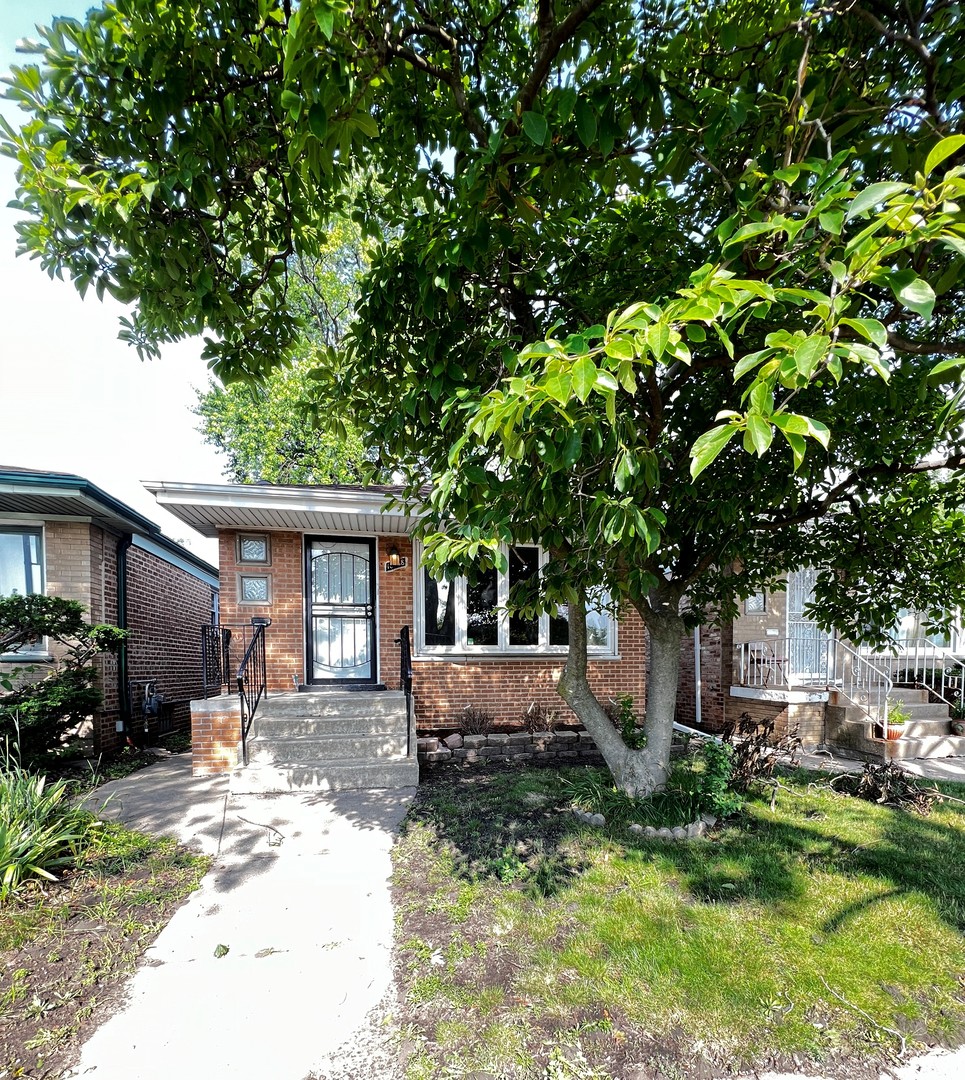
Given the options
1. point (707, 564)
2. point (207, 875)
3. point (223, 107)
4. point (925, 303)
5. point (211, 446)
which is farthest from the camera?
point (211, 446)

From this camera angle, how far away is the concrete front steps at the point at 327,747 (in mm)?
5254

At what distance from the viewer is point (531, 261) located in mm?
3598

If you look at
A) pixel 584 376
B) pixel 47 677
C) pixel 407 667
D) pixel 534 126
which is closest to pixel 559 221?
pixel 534 126

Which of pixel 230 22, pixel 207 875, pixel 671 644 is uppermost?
pixel 230 22

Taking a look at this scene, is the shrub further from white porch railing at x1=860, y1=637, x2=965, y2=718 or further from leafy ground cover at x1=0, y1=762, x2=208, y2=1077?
white porch railing at x1=860, y1=637, x2=965, y2=718

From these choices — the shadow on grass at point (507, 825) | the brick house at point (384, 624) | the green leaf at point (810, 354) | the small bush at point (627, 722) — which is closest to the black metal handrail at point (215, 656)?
the brick house at point (384, 624)

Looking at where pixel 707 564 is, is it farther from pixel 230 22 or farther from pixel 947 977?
pixel 230 22

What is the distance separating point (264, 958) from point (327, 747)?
2864 mm

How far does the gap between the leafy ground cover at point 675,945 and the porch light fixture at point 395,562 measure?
3592 millimetres

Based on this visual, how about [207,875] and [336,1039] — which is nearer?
[336,1039]

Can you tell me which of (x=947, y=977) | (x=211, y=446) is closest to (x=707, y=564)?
(x=947, y=977)

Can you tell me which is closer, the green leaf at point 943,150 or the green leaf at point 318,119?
the green leaf at point 943,150

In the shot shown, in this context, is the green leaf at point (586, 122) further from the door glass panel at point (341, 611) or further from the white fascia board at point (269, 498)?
the door glass panel at point (341, 611)

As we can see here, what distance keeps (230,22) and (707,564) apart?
182 inches
